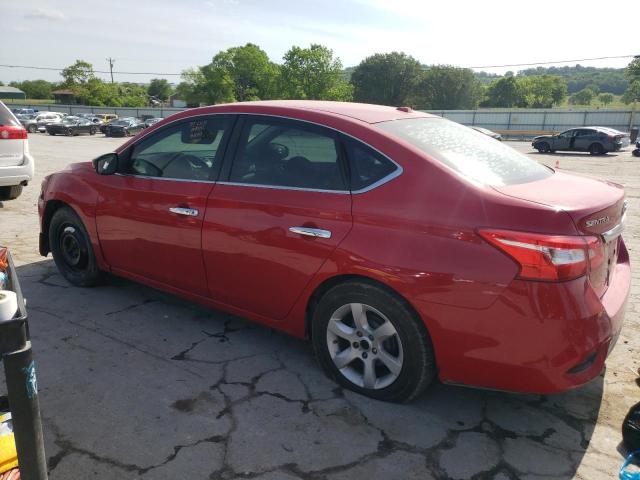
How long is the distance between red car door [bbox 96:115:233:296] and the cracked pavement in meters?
0.51

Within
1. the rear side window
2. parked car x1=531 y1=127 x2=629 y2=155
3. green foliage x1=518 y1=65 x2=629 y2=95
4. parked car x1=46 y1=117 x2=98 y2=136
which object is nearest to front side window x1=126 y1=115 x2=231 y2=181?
the rear side window

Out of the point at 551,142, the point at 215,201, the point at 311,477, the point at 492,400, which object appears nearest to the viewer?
the point at 311,477

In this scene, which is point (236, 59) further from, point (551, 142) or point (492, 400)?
point (492, 400)

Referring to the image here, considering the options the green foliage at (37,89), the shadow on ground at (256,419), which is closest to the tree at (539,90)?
the green foliage at (37,89)

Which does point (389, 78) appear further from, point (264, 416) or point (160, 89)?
point (264, 416)

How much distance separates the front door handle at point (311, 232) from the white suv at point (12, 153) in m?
6.47

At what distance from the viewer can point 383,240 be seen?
267cm

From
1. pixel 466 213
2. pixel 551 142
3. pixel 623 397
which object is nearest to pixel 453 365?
pixel 466 213

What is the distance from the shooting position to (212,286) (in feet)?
11.6

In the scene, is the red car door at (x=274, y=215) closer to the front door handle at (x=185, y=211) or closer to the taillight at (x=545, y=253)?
the front door handle at (x=185, y=211)

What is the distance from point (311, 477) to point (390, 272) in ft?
3.47

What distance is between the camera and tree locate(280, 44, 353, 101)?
7594 cm

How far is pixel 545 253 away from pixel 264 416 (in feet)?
5.56

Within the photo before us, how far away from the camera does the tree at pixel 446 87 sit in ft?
300
